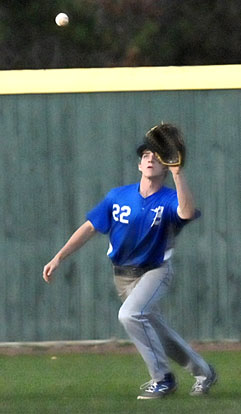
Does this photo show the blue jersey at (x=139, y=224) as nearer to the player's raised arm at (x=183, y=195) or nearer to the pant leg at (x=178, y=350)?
the player's raised arm at (x=183, y=195)

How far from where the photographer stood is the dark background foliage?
1077 inches

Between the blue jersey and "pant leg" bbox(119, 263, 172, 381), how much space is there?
0.41 feet

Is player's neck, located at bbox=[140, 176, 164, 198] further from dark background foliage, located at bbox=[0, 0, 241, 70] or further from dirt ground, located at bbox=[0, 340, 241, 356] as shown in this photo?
dark background foliage, located at bbox=[0, 0, 241, 70]

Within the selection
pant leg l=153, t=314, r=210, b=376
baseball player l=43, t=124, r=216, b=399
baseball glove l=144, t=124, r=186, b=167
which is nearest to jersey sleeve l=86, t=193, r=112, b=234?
baseball player l=43, t=124, r=216, b=399

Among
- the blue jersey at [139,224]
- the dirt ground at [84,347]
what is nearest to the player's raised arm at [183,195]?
the blue jersey at [139,224]

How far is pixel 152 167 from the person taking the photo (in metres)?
8.80

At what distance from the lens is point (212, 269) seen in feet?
39.0

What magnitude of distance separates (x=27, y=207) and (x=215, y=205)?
5.07ft

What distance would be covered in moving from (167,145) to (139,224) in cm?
56

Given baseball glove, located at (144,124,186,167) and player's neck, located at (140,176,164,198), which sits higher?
baseball glove, located at (144,124,186,167)

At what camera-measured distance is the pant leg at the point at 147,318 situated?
28.6 ft

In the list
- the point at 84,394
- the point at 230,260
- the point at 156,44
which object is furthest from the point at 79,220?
the point at 156,44

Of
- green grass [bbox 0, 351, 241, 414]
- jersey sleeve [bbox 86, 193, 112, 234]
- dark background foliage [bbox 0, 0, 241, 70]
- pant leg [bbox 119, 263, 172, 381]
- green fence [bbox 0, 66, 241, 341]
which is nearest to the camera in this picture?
green grass [bbox 0, 351, 241, 414]

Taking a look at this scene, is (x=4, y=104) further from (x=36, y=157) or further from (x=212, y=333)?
(x=212, y=333)
